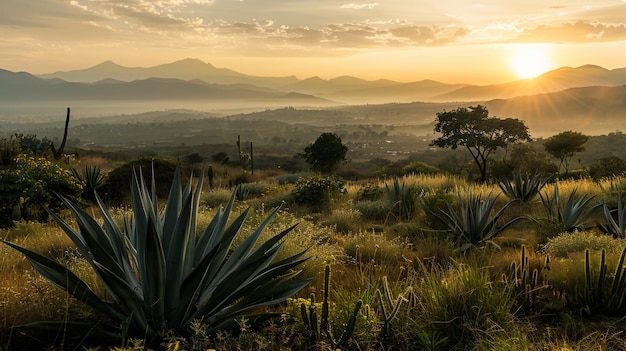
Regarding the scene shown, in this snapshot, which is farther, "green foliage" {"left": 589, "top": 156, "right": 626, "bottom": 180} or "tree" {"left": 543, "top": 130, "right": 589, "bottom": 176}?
"tree" {"left": 543, "top": 130, "right": 589, "bottom": 176}

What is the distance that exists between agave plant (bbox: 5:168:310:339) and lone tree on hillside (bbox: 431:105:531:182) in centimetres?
3708

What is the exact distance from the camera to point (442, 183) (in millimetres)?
16688

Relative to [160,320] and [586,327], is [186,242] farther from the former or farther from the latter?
[586,327]

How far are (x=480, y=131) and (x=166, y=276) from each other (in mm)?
40036

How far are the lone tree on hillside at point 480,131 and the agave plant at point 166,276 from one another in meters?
37.1

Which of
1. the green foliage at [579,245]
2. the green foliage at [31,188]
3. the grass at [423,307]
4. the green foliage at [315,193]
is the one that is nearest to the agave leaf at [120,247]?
the grass at [423,307]

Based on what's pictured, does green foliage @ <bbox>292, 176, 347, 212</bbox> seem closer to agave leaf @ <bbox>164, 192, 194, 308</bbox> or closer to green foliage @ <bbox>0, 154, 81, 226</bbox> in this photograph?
green foliage @ <bbox>0, 154, 81, 226</bbox>

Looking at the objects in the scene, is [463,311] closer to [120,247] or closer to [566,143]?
[120,247]

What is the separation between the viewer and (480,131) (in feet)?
132

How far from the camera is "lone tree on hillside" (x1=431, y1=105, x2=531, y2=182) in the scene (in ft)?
128

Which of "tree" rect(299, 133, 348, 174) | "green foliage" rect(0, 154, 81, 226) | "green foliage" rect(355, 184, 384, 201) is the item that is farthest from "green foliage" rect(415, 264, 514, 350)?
"tree" rect(299, 133, 348, 174)

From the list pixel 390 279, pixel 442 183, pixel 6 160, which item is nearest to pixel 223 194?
pixel 6 160

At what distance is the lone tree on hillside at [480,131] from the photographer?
39000 mm

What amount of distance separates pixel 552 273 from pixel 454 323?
60.2 inches
